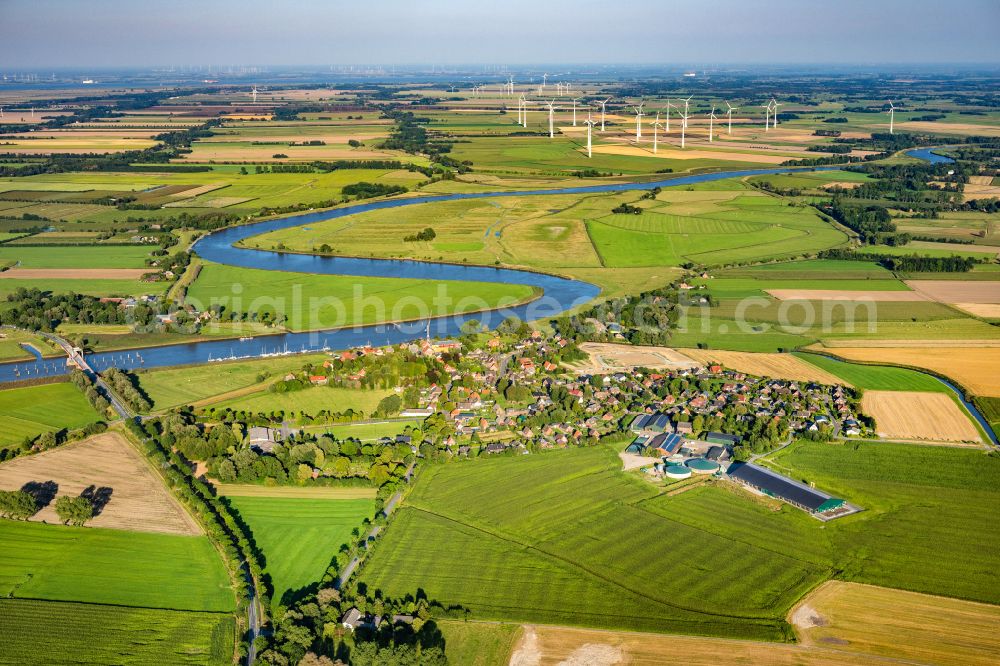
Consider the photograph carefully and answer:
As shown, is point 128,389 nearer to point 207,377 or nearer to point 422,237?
point 207,377

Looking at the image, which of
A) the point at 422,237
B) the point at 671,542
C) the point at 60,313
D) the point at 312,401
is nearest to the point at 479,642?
the point at 671,542

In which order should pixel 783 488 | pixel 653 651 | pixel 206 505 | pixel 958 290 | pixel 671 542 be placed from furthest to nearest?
pixel 958 290, pixel 783 488, pixel 206 505, pixel 671 542, pixel 653 651

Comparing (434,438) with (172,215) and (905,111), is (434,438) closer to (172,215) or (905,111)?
(172,215)

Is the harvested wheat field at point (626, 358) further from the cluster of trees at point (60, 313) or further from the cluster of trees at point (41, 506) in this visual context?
the cluster of trees at point (60, 313)

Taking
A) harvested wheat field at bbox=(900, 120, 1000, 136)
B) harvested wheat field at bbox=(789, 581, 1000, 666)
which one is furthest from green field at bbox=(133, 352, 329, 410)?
harvested wheat field at bbox=(900, 120, 1000, 136)

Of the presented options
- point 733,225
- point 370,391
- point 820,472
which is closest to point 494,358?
point 370,391

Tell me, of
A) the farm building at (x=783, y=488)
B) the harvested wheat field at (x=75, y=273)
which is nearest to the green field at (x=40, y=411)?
the harvested wheat field at (x=75, y=273)
